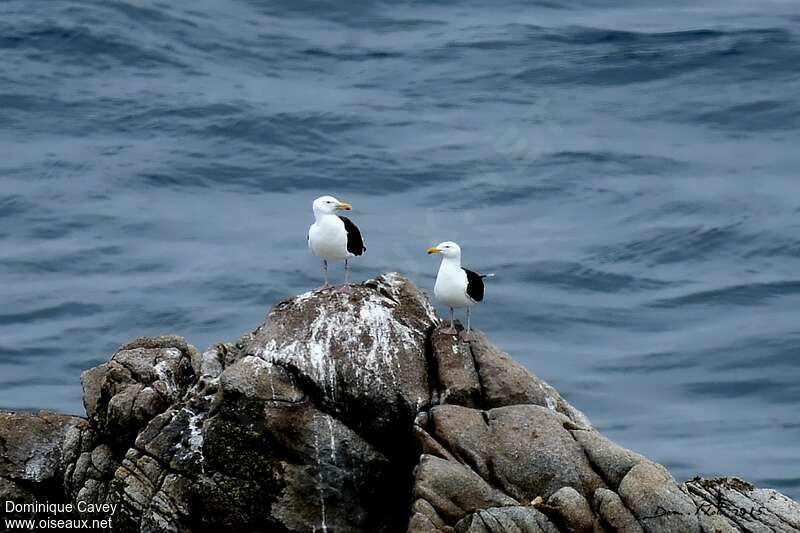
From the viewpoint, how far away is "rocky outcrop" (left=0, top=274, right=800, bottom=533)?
1645cm

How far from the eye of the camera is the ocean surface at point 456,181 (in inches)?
1304

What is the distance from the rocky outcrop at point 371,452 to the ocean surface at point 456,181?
486 inches

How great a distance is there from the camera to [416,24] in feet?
163

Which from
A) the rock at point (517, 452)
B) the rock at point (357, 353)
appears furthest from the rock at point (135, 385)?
the rock at point (517, 452)

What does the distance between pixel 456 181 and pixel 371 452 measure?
24.3m

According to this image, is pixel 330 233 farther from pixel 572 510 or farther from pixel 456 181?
pixel 456 181

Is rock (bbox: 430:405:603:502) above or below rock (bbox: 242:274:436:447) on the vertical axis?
below

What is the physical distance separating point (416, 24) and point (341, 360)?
33.4 m

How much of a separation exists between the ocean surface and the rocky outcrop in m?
12.3

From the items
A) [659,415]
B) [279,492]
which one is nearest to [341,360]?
[279,492]

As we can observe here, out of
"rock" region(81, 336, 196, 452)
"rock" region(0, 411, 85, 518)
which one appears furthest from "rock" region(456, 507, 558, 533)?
"rock" region(0, 411, 85, 518)

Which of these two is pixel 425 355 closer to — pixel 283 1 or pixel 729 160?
pixel 729 160
